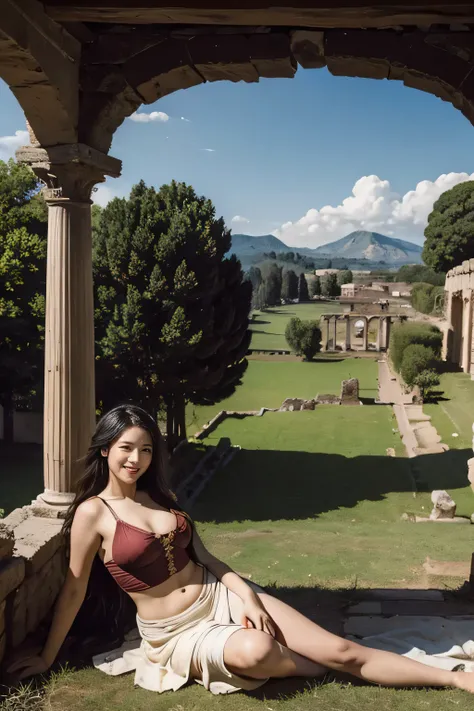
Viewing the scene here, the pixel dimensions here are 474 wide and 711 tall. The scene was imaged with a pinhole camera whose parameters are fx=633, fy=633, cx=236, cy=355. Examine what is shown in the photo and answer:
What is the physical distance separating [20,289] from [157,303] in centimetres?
395

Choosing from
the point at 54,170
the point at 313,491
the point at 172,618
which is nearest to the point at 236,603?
the point at 172,618

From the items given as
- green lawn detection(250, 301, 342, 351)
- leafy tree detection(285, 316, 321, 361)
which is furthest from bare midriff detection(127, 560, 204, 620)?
green lawn detection(250, 301, 342, 351)

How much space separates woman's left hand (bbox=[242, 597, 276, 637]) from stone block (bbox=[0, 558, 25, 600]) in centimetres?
148

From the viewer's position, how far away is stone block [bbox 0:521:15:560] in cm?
403

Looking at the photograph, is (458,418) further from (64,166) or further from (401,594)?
(64,166)

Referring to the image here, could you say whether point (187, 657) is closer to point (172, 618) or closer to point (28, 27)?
point (172, 618)

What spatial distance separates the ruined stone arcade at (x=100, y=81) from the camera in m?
4.82

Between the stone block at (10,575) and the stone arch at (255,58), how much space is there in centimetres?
324

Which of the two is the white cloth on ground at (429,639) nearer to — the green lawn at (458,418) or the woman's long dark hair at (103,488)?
the woman's long dark hair at (103,488)

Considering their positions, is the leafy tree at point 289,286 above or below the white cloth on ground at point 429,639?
above

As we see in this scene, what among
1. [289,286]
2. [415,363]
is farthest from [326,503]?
[289,286]

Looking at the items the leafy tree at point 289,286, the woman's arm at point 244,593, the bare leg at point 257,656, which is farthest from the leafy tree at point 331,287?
the bare leg at point 257,656

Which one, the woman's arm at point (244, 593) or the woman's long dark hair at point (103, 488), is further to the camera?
the woman's long dark hair at point (103, 488)

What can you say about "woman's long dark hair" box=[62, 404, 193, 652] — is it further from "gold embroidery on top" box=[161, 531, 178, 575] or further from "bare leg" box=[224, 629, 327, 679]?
"bare leg" box=[224, 629, 327, 679]
